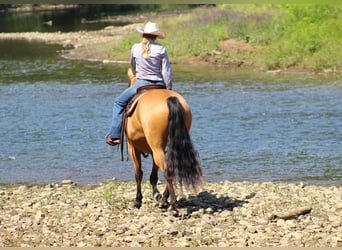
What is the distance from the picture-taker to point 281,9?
40031 millimetres

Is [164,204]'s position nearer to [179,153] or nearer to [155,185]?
[155,185]

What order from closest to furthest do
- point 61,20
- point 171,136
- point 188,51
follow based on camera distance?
1. point 171,136
2. point 188,51
3. point 61,20

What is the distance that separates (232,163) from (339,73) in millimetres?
15160

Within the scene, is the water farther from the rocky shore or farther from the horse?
the horse

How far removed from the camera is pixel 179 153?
394 inches

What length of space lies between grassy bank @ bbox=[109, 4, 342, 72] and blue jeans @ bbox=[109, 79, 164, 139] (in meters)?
20.3

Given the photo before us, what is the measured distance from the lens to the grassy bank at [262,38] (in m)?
32.4

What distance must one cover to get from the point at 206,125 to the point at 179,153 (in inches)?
406

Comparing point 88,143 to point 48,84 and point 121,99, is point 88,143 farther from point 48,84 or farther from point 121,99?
point 48,84

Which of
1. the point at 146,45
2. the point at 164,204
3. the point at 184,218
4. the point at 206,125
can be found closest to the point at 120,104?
the point at 146,45

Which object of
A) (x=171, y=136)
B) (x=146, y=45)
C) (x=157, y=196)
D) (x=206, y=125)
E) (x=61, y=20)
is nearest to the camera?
(x=171, y=136)

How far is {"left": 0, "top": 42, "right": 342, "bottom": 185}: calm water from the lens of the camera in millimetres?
15117

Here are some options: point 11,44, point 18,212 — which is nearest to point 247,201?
point 18,212

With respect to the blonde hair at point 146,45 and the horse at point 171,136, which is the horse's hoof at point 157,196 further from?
the blonde hair at point 146,45
